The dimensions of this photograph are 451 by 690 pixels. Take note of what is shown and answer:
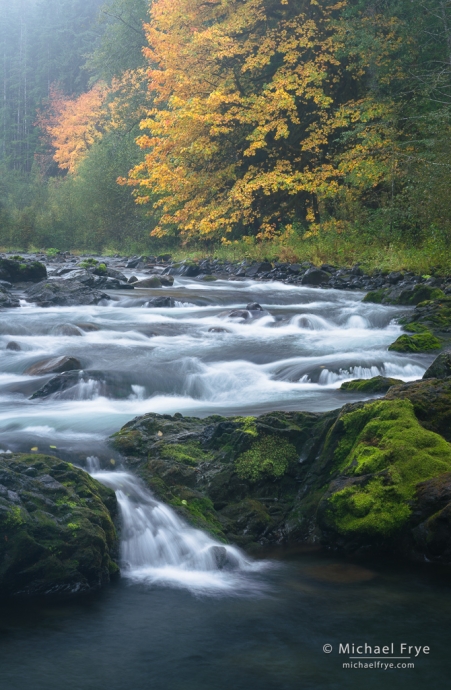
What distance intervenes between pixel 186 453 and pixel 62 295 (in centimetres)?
1168

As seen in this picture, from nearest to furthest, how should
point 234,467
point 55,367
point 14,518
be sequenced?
point 14,518 < point 234,467 < point 55,367


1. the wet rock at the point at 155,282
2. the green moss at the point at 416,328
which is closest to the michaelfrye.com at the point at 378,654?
the green moss at the point at 416,328

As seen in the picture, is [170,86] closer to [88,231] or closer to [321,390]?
[88,231]

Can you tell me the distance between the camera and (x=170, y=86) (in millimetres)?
24594

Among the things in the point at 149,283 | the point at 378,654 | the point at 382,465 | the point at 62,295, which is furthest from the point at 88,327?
the point at 378,654

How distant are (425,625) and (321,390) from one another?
4.75 meters

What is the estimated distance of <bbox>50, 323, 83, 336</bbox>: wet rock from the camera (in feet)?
42.2

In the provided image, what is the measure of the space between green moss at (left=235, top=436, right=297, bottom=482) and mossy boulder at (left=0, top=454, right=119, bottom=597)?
52.0 inches

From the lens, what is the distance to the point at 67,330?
42.3 feet

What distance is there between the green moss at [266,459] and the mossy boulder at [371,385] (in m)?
2.01

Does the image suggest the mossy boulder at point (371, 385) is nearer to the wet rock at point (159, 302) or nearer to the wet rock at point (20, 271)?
the wet rock at point (159, 302)

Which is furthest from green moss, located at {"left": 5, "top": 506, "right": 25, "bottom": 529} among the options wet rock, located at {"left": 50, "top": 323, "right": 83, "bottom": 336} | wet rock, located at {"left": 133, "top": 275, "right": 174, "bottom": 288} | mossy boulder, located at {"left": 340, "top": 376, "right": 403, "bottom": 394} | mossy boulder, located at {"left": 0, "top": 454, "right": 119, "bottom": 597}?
wet rock, located at {"left": 133, "top": 275, "right": 174, "bottom": 288}

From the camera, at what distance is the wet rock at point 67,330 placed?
42.2 ft

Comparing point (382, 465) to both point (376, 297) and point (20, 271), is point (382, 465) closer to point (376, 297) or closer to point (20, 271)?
point (376, 297)
